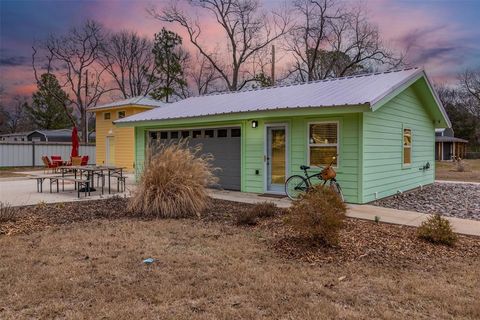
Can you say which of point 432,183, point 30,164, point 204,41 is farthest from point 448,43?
point 30,164

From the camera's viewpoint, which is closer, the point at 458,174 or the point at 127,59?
the point at 458,174

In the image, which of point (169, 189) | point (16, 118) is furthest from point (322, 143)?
point (16, 118)

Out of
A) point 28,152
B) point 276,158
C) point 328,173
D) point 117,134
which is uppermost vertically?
point 117,134

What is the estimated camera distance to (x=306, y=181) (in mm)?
8805

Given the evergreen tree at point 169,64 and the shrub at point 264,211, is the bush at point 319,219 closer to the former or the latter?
the shrub at point 264,211

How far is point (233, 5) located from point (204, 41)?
3.52 meters

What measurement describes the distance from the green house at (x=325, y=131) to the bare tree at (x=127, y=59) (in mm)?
22140

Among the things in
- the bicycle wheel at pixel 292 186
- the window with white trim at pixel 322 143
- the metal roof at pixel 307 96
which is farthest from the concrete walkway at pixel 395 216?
the metal roof at pixel 307 96

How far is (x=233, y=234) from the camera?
567 centimetres

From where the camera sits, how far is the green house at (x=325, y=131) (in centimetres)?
848

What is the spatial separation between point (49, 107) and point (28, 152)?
18200 mm

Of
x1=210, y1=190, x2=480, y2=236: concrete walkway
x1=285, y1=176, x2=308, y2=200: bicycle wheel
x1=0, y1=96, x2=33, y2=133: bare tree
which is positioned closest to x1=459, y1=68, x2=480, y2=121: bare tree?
x1=285, y1=176, x2=308, y2=200: bicycle wheel

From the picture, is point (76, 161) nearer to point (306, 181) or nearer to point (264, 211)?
point (306, 181)

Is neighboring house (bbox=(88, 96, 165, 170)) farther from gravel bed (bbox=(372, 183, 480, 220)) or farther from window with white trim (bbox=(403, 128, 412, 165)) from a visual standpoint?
gravel bed (bbox=(372, 183, 480, 220))
